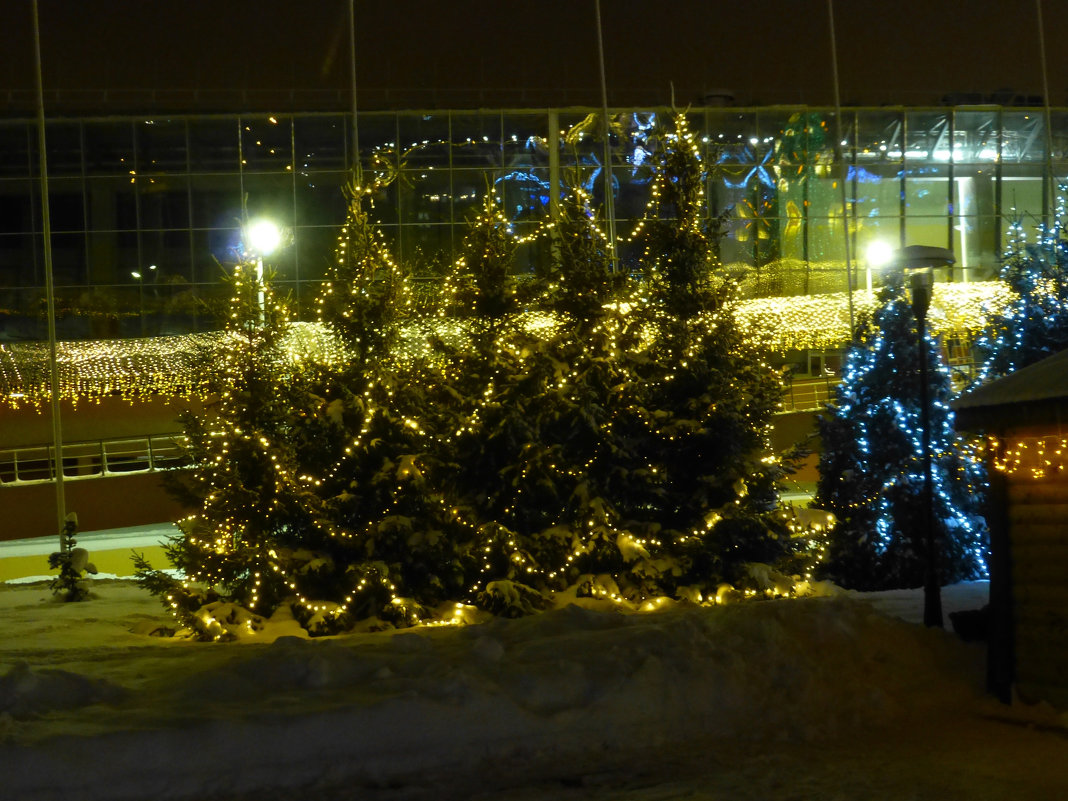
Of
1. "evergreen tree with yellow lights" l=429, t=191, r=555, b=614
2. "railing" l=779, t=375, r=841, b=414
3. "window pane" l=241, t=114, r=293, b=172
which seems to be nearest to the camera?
"evergreen tree with yellow lights" l=429, t=191, r=555, b=614

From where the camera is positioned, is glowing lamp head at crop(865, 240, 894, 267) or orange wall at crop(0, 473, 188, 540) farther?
glowing lamp head at crop(865, 240, 894, 267)

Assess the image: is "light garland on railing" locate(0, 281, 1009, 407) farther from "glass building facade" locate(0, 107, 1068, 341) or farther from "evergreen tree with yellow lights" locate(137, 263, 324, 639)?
"evergreen tree with yellow lights" locate(137, 263, 324, 639)

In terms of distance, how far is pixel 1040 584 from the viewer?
8555mm

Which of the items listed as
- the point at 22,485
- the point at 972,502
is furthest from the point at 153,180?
the point at 972,502

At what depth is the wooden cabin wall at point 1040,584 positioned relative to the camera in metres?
8.36

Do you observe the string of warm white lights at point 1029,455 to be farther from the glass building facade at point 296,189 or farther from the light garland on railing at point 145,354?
the glass building facade at point 296,189

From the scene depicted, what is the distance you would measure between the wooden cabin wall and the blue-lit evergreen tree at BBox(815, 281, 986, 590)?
8781 millimetres

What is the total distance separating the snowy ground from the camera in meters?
6.79

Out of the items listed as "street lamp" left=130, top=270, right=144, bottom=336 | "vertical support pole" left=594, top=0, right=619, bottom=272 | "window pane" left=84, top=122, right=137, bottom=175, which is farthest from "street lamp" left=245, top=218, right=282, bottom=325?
"window pane" left=84, top=122, right=137, bottom=175

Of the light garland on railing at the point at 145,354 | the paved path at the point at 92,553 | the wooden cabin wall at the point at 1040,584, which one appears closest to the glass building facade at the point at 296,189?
the light garland on railing at the point at 145,354

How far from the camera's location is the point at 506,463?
1444 cm

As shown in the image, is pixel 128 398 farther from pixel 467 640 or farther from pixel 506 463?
pixel 467 640

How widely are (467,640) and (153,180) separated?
26207 mm

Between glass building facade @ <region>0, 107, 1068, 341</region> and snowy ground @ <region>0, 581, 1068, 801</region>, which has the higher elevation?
glass building facade @ <region>0, 107, 1068, 341</region>
